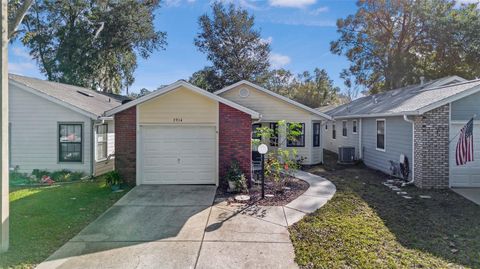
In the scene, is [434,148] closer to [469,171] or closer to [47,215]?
[469,171]

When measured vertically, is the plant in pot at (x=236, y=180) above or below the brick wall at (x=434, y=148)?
below

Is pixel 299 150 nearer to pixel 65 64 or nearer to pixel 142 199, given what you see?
pixel 142 199

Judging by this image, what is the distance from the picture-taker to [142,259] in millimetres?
4973

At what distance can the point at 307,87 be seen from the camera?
44.4m

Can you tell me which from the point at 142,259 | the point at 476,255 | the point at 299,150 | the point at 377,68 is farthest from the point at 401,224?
the point at 377,68

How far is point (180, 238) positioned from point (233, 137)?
197 inches

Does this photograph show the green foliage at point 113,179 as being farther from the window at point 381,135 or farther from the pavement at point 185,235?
the window at point 381,135

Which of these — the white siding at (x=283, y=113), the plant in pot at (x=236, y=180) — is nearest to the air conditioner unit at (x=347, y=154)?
the white siding at (x=283, y=113)

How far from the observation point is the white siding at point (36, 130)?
11.9 meters

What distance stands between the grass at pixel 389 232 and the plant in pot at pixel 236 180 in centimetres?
278

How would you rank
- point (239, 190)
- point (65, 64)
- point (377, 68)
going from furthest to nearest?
point (377, 68)
point (65, 64)
point (239, 190)

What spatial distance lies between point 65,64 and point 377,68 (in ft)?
93.8

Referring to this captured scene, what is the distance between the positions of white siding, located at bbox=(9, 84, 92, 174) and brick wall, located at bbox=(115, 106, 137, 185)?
2425 millimetres

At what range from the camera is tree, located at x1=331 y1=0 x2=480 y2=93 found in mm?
23922
